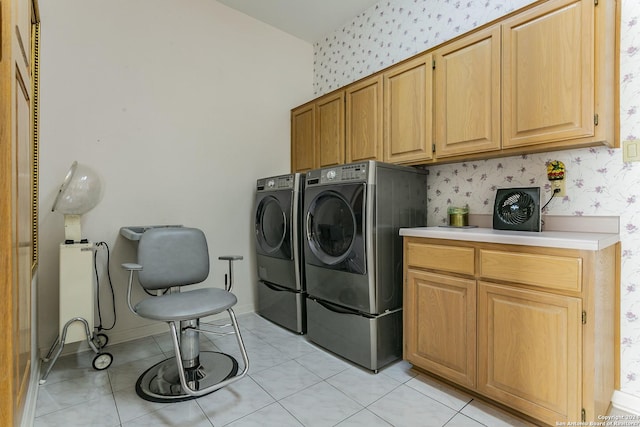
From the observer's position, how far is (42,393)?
5.85ft

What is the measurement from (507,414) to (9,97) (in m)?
2.40

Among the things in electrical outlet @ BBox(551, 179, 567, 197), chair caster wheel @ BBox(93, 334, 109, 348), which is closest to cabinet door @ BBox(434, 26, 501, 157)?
electrical outlet @ BBox(551, 179, 567, 197)

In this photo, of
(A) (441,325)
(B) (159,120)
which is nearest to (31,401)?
(B) (159,120)

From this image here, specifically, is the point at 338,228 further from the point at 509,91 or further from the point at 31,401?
the point at 31,401

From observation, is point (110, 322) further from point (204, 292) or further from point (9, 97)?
point (9, 97)

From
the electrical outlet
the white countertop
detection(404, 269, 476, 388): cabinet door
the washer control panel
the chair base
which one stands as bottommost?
the chair base

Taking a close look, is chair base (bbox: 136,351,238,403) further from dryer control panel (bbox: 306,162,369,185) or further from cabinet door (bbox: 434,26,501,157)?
cabinet door (bbox: 434,26,501,157)

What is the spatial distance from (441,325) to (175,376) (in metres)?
1.63

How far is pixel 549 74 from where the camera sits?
1660mm

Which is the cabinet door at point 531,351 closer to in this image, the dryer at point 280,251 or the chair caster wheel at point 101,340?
the dryer at point 280,251

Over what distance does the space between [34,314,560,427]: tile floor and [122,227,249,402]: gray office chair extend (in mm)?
106

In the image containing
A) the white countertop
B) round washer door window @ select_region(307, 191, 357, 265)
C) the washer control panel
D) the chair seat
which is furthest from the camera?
the washer control panel

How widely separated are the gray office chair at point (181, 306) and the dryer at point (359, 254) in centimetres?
68

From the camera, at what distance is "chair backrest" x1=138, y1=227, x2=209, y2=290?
197 cm
